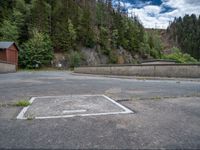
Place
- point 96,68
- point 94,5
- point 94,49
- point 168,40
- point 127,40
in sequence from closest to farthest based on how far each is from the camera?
point 96,68, point 94,49, point 127,40, point 94,5, point 168,40

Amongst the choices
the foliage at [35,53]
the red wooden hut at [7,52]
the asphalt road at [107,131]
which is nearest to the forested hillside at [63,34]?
the foliage at [35,53]

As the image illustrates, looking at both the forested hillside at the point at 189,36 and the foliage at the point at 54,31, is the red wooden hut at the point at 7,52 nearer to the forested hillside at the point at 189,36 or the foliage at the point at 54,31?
the foliage at the point at 54,31

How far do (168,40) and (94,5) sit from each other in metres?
81.7

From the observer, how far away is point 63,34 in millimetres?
50719

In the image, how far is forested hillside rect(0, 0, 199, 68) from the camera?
4509 cm

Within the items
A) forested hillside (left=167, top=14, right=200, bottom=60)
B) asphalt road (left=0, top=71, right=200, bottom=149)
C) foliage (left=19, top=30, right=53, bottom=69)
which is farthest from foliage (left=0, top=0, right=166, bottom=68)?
asphalt road (left=0, top=71, right=200, bottom=149)

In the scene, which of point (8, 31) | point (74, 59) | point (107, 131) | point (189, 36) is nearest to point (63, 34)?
point (74, 59)

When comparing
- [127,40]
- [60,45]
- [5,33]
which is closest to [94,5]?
[127,40]

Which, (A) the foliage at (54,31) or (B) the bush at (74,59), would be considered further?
(B) the bush at (74,59)

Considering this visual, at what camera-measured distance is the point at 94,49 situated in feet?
183

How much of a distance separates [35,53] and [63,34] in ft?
34.1

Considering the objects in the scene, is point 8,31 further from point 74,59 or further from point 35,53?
point 74,59

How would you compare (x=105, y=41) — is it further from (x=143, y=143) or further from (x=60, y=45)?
(x=143, y=143)

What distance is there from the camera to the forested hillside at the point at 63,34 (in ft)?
148
